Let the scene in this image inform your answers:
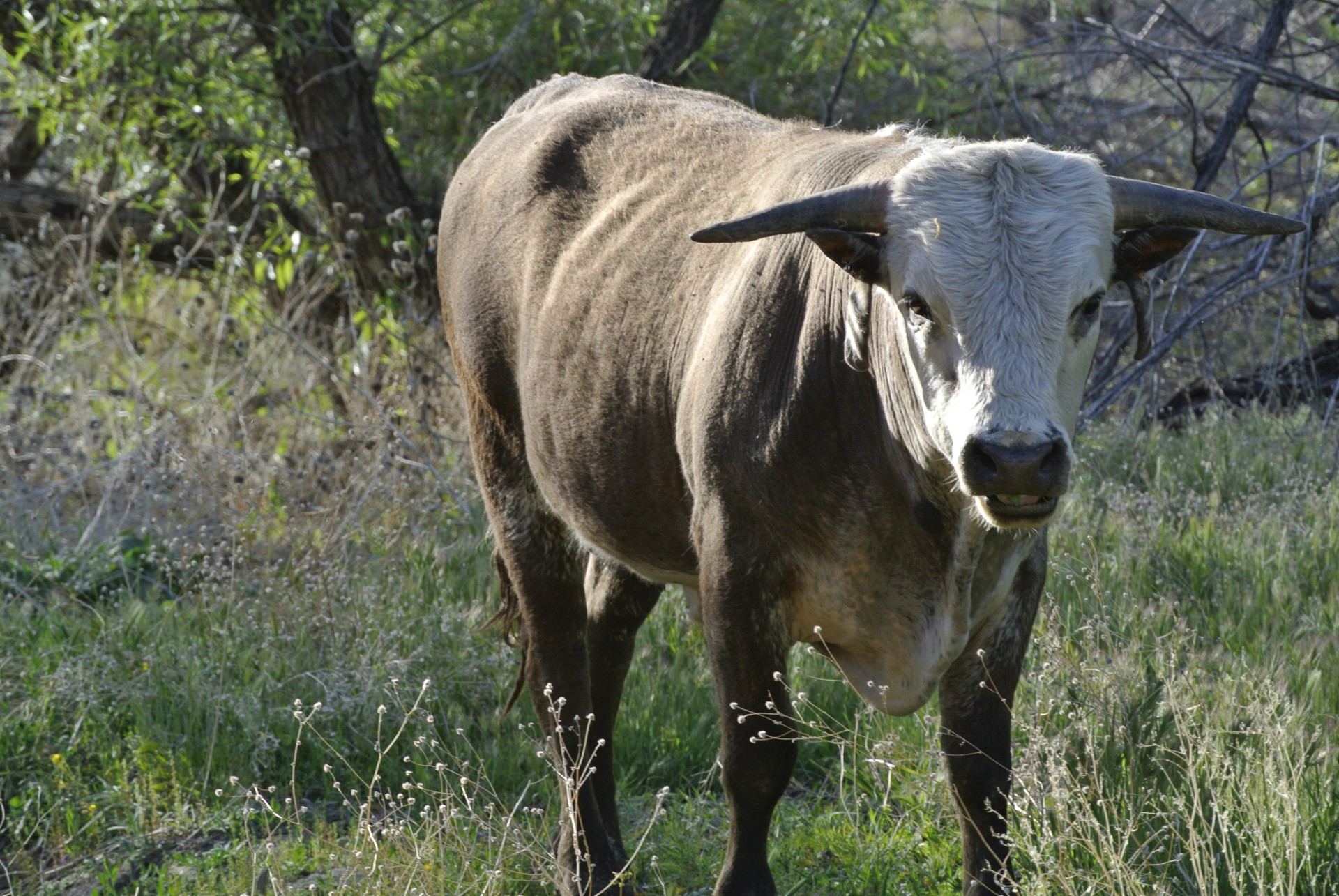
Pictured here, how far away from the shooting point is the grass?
3.25m

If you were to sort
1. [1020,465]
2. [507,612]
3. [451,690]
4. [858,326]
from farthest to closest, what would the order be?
[451,690], [507,612], [858,326], [1020,465]

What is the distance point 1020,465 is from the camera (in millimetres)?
2432

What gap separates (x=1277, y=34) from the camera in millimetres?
5902

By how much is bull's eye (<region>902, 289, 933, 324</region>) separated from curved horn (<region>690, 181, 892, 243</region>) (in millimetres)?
159

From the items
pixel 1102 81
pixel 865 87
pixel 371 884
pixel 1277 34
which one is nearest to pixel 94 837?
pixel 371 884

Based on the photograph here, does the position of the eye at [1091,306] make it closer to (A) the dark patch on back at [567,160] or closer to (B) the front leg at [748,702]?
(B) the front leg at [748,702]

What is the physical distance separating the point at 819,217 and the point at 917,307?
0.26 m

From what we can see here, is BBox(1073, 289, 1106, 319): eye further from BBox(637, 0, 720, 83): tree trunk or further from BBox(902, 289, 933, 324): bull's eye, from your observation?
BBox(637, 0, 720, 83): tree trunk

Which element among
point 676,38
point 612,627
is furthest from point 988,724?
point 676,38

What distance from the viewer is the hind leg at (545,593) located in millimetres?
3990

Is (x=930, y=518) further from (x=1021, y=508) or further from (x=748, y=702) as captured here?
(x=748, y=702)

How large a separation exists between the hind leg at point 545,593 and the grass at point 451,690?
13cm

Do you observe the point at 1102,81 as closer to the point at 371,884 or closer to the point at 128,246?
the point at 128,246

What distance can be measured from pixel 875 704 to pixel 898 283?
3.46ft
